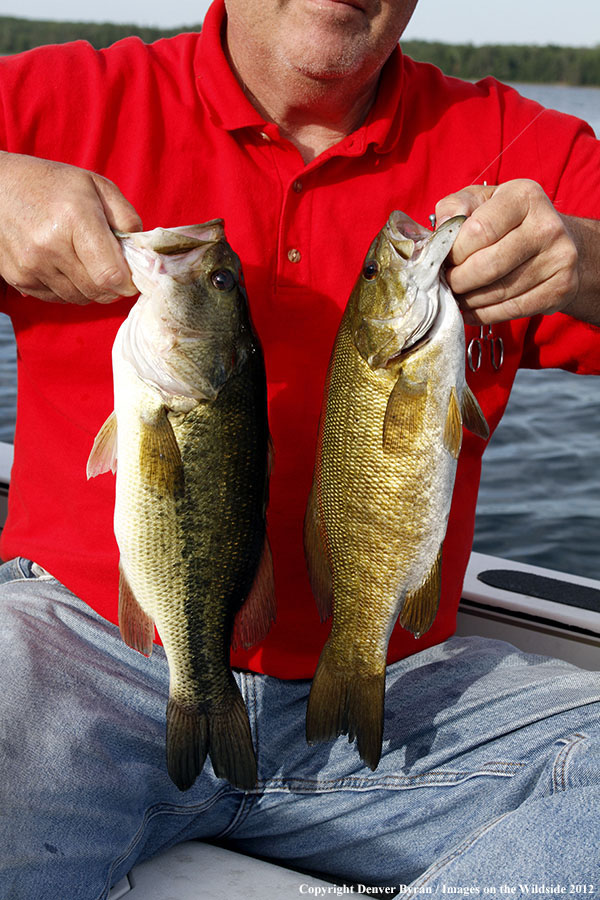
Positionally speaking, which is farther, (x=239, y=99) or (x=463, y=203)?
(x=239, y=99)

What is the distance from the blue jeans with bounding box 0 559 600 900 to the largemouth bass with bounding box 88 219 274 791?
0.21 metres

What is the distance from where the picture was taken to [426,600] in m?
2.18

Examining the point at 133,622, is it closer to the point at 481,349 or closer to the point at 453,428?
the point at 453,428

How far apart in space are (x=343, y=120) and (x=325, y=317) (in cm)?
63

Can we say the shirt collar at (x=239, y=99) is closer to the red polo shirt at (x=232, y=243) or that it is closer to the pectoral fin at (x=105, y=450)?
the red polo shirt at (x=232, y=243)

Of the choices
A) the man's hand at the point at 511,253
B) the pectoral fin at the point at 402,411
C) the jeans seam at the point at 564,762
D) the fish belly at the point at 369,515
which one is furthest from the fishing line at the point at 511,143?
the jeans seam at the point at 564,762

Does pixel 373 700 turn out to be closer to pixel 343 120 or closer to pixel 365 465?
pixel 365 465

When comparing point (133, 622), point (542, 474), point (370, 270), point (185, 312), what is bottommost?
point (542, 474)

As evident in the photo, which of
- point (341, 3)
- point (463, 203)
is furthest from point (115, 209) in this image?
point (341, 3)

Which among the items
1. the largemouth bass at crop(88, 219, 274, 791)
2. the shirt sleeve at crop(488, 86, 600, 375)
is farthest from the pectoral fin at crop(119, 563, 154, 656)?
the shirt sleeve at crop(488, 86, 600, 375)

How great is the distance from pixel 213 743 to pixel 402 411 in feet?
2.78

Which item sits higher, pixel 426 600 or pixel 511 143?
pixel 511 143

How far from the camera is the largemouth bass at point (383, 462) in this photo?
2088 mm

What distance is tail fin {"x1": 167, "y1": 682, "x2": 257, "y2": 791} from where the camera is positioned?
2.11 m
